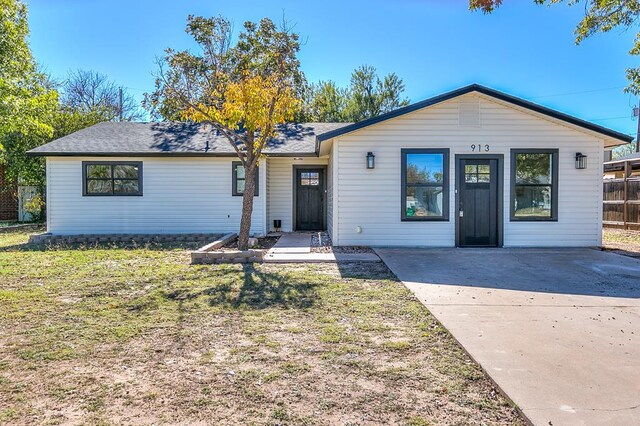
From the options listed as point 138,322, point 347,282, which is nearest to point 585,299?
point 347,282

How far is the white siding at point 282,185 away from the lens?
13133 millimetres

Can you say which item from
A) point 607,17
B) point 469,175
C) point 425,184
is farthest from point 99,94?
point 607,17

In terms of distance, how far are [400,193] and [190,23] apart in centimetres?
850

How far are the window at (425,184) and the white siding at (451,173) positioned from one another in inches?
5.9

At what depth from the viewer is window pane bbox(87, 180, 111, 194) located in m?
12.2

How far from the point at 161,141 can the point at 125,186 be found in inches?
70.5

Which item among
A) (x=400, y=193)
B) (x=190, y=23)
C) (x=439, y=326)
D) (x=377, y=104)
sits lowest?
(x=439, y=326)

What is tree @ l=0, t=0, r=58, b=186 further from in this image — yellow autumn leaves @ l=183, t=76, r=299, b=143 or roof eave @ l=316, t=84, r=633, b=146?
roof eave @ l=316, t=84, r=633, b=146

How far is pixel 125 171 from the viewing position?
1225 centimetres

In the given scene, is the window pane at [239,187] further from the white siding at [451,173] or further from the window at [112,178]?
the white siding at [451,173]

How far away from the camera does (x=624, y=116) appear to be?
33500mm

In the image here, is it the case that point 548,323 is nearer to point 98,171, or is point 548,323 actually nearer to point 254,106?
point 254,106

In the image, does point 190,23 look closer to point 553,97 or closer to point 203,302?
point 203,302

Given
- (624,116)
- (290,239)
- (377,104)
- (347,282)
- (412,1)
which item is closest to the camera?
(347,282)
